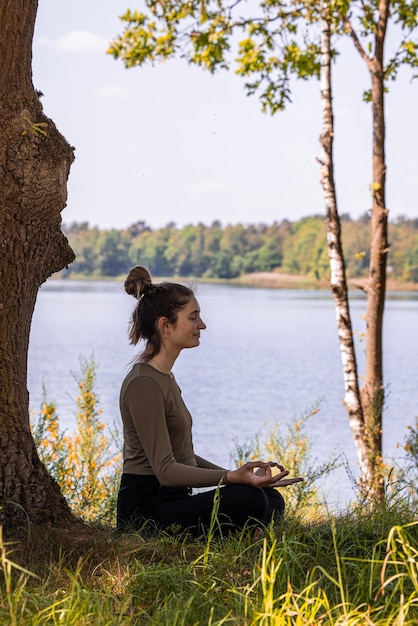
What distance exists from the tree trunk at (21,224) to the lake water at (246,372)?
1.62ft

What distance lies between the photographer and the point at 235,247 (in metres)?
48.7

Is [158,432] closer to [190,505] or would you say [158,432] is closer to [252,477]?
[190,505]

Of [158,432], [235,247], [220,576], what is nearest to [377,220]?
[158,432]

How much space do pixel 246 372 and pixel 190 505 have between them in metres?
23.0

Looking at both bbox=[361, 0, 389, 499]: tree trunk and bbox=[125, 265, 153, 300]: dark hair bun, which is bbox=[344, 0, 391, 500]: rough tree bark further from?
bbox=[125, 265, 153, 300]: dark hair bun

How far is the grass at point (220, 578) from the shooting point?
283cm

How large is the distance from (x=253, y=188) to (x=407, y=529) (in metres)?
62.4

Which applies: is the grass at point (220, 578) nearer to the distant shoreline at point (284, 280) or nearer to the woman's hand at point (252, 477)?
the woman's hand at point (252, 477)

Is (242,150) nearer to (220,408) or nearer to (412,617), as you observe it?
(220,408)

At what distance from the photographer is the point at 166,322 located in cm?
421

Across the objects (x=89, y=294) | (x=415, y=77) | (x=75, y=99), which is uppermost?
(x=75, y=99)

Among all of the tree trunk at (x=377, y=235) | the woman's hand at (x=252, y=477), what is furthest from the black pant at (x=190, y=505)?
the tree trunk at (x=377, y=235)

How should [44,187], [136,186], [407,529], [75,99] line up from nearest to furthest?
[407,529], [44,187], [75,99], [136,186]

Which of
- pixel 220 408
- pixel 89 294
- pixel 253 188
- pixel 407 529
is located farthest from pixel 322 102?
pixel 89 294
